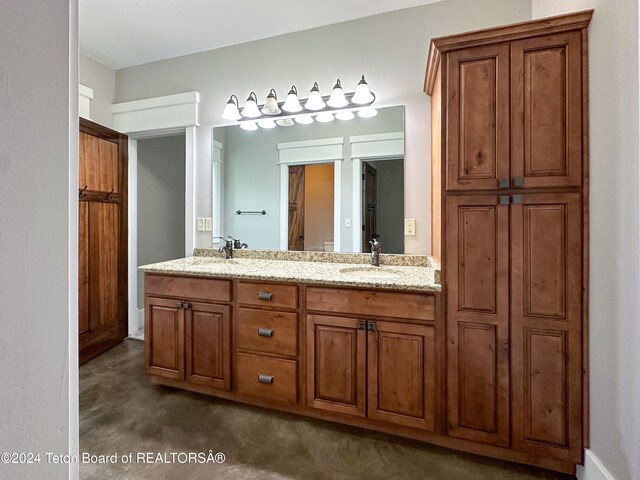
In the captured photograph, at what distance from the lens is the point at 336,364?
1784mm

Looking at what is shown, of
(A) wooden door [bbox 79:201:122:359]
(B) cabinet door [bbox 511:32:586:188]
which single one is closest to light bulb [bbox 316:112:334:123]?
(B) cabinet door [bbox 511:32:586:188]

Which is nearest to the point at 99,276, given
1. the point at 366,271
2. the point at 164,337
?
the point at 164,337

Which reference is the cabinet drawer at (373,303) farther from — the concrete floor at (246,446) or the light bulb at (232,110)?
the light bulb at (232,110)

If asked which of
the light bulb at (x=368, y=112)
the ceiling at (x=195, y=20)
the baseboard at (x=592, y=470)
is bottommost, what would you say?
the baseboard at (x=592, y=470)

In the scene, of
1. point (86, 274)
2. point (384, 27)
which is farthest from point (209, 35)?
point (86, 274)

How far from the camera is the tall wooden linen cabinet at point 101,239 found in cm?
267

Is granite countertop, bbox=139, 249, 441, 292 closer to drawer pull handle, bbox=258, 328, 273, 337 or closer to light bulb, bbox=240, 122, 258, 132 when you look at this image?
drawer pull handle, bbox=258, 328, 273, 337

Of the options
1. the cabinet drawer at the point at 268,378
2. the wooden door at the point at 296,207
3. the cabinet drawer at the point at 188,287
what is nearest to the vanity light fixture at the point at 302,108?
the wooden door at the point at 296,207

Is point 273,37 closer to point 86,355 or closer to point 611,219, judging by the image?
point 611,219

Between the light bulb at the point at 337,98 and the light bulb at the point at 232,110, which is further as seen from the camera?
the light bulb at the point at 232,110

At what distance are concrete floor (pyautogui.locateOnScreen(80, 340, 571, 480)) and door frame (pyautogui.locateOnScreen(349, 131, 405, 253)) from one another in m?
1.25

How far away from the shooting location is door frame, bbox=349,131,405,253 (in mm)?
2326

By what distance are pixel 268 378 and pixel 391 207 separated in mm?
1398

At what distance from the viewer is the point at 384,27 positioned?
7.60 ft
